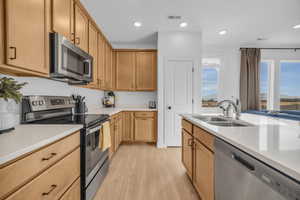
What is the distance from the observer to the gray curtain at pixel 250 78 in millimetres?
4660

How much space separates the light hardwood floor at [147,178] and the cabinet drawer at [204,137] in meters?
0.76

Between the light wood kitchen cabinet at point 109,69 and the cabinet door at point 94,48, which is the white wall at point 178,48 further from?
the cabinet door at point 94,48

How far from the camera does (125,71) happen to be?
4.41 m

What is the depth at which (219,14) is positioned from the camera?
2912mm

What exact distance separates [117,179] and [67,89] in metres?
1.56

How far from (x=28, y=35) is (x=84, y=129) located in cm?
90

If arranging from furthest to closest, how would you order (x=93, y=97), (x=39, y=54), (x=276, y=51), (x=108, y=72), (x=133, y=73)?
(x=276, y=51), (x=133, y=73), (x=108, y=72), (x=93, y=97), (x=39, y=54)

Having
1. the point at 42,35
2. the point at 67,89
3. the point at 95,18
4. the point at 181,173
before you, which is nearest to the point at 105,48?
the point at 95,18

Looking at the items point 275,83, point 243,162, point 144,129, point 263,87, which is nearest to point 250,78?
point 263,87

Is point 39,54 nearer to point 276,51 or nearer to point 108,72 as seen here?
point 108,72

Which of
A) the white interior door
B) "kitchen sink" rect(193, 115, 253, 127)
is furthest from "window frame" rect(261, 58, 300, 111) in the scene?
"kitchen sink" rect(193, 115, 253, 127)

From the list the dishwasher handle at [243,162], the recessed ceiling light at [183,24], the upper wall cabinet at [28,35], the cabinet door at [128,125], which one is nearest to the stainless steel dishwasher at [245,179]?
the dishwasher handle at [243,162]

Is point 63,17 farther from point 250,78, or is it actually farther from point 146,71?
point 250,78

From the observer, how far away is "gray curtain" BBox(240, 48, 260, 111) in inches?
183
